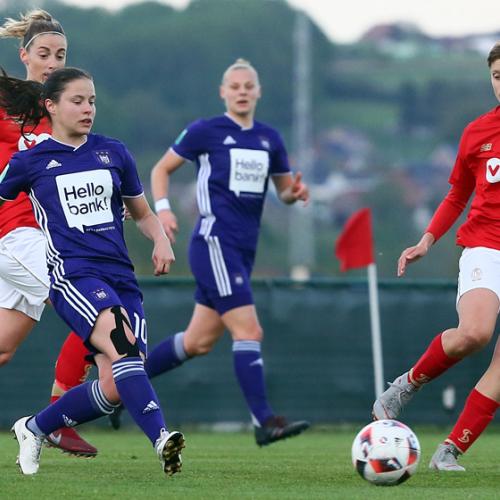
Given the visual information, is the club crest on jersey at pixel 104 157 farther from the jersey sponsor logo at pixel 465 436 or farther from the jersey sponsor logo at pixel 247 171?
the jersey sponsor logo at pixel 247 171

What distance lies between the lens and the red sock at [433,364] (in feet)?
26.7

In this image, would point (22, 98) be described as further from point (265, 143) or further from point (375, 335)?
point (375, 335)

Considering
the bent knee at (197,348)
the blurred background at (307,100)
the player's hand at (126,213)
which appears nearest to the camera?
the player's hand at (126,213)

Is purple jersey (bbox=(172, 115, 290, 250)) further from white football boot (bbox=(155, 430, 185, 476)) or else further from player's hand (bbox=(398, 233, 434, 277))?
white football boot (bbox=(155, 430, 185, 476))

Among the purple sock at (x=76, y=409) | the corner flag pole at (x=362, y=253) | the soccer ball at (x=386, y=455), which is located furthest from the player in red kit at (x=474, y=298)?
A: the corner flag pole at (x=362, y=253)

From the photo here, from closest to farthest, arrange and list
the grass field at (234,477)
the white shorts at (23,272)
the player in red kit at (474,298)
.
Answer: the grass field at (234,477)
the player in red kit at (474,298)
the white shorts at (23,272)

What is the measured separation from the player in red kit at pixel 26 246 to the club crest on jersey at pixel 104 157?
77 centimetres

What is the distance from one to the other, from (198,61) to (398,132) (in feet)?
39.6

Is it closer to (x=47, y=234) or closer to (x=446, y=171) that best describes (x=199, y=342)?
(x=47, y=234)

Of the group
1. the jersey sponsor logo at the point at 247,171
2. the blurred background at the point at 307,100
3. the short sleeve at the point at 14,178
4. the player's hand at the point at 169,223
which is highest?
the short sleeve at the point at 14,178

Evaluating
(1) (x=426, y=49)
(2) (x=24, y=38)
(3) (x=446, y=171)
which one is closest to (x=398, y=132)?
(3) (x=446, y=171)

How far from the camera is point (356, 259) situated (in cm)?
1413

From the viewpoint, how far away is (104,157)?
7707mm

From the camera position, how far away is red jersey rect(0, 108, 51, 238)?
341 inches
